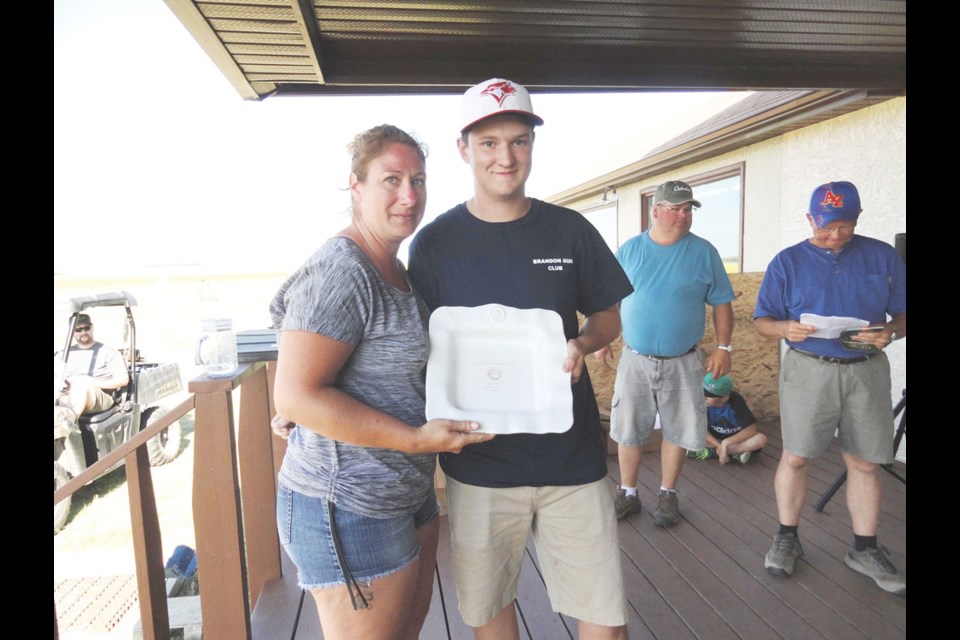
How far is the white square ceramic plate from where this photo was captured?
51.3 inches

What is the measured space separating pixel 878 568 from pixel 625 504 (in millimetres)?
1173

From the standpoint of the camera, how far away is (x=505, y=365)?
4.46ft

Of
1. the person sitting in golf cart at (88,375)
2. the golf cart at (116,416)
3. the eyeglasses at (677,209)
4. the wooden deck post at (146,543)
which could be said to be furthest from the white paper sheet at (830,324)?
the person sitting in golf cart at (88,375)

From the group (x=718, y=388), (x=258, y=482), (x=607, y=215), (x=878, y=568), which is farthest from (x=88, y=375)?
(x=607, y=215)

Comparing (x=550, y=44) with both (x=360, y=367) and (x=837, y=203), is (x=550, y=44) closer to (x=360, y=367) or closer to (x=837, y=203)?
(x=837, y=203)

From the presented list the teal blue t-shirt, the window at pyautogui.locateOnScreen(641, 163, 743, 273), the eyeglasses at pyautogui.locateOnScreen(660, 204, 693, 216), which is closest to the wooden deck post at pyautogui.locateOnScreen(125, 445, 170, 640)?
the teal blue t-shirt

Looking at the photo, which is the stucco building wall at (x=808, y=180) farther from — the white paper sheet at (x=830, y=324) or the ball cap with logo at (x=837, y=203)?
the white paper sheet at (x=830, y=324)

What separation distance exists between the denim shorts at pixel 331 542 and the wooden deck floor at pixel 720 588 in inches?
50.7

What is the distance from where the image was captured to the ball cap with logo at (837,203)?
2334 millimetres

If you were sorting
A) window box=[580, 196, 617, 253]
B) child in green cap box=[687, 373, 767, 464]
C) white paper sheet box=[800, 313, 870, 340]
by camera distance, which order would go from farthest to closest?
window box=[580, 196, 617, 253] < child in green cap box=[687, 373, 767, 464] < white paper sheet box=[800, 313, 870, 340]

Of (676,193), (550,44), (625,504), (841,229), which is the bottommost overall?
(625,504)

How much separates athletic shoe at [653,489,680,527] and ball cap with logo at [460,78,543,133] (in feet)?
7.96

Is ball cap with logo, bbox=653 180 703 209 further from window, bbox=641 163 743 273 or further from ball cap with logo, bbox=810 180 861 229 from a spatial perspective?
window, bbox=641 163 743 273

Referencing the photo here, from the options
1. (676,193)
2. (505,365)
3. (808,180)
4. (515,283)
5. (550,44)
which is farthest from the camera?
(808,180)
